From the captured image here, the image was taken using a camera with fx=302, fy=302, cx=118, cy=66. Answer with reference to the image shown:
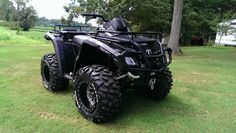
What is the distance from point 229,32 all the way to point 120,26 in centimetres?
1099

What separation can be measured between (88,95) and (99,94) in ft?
1.61

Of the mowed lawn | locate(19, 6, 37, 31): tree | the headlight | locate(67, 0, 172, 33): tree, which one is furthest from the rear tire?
locate(19, 6, 37, 31): tree

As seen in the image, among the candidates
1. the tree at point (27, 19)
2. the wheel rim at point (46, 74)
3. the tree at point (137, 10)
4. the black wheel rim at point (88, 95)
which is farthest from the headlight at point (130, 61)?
the tree at point (27, 19)

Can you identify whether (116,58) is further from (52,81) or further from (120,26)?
(52,81)

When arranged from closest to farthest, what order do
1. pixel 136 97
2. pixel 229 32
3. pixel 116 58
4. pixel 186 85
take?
pixel 116 58, pixel 136 97, pixel 186 85, pixel 229 32

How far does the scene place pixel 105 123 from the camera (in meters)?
3.91

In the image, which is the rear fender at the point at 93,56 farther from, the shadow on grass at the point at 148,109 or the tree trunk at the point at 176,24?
the tree trunk at the point at 176,24

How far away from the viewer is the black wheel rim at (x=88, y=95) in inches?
156

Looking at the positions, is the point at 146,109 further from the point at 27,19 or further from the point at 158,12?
the point at 27,19

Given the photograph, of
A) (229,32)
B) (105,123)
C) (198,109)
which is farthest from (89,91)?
(229,32)

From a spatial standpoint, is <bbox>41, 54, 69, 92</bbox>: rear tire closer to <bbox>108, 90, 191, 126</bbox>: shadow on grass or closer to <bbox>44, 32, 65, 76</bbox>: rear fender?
<bbox>44, 32, 65, 76</bbox>: rear fender

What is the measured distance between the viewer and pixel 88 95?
4199 mm

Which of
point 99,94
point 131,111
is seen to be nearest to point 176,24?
point 131,111

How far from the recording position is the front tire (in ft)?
12.3
